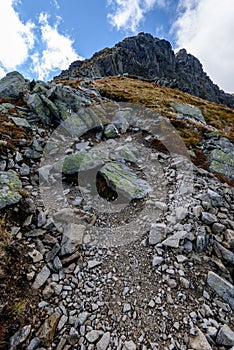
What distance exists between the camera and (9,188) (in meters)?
7.02

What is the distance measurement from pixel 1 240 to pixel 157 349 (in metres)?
4.49

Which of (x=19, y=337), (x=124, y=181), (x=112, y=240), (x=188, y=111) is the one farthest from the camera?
(x=188, y=111)

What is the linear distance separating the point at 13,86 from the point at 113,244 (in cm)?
1502

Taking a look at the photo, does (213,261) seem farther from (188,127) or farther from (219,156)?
(188,127)

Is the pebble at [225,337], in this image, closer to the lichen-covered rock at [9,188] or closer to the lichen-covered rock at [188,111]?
the lichen-covered rock at [9,188]

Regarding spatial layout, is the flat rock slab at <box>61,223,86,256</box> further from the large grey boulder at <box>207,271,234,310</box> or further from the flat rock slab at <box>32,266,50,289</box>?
the large grey boulder at <box>207,271,234,310</box>

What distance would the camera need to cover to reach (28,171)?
28.6 ft

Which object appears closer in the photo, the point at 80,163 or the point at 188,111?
the point at 80,163

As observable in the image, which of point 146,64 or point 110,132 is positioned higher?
point 146,64

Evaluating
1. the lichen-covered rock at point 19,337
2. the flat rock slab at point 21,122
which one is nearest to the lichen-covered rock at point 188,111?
the flat rock slab at point 21,122

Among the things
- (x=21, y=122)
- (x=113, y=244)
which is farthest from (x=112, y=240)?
(x=21, y=122)

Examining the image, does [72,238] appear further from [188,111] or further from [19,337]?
[188,111]

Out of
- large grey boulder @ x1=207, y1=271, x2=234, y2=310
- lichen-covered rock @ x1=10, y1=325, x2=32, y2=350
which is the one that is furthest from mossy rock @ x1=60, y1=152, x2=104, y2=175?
large grey boulder @ x1=207, y1=271, x2=234, y2=310

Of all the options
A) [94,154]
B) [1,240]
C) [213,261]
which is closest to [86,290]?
[1,240]
